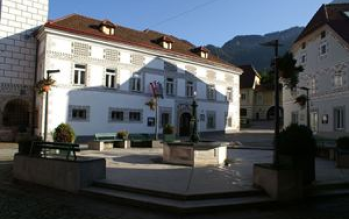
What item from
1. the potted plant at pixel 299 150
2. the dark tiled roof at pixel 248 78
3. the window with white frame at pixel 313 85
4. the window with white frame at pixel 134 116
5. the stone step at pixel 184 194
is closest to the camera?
the stone step at pixel 184 194

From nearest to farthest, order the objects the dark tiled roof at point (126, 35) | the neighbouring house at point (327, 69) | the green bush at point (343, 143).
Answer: the green bush at point (343, 143) < the neighbouring house at point (327, 69) < the dark tiled roof at point (126, 35)

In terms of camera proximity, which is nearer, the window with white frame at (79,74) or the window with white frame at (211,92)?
the window with white frame at (79,74)

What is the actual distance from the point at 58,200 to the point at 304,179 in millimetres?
6525

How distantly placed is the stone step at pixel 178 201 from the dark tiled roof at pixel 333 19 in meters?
22.9

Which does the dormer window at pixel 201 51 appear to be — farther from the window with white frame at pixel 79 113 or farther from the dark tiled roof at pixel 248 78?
the dark tiled roof at pixel 248 78

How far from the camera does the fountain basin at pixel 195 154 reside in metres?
12.6

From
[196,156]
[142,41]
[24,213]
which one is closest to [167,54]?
[142,41]

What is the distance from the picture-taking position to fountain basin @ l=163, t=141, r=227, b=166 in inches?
495

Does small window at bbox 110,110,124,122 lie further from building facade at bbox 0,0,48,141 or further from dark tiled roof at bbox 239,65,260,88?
dark tiled roof at bbox 239,65,260,88

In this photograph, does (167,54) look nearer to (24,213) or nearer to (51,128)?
(51,128)

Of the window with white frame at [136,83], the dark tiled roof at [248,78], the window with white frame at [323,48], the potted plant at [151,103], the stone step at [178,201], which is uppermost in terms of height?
the dark tiled roof at [248,78]

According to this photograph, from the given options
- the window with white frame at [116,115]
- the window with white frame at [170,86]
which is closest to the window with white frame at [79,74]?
the window with white frame at [116,115]

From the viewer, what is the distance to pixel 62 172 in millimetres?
8977

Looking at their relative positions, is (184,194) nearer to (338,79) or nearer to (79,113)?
(79,113)
